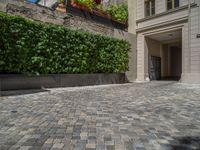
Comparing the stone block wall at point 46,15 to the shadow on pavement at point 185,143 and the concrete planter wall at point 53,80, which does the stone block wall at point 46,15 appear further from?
the shadow on pavement at point 185,143

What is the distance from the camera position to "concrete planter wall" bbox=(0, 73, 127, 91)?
6988mm

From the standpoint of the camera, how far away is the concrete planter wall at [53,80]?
699 centimetres

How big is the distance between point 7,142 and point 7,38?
5.32 m

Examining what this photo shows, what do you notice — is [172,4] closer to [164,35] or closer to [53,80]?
[164,35]

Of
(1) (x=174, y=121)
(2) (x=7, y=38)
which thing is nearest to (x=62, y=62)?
(2) (x=7, y=38)

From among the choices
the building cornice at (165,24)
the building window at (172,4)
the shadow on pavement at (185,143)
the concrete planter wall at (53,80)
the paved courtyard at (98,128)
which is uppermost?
the building window at (172,4)

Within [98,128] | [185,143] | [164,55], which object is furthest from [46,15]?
[164,55]

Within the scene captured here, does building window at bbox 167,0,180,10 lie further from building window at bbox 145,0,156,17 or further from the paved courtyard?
the paved courtyard

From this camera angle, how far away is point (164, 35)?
14.4m

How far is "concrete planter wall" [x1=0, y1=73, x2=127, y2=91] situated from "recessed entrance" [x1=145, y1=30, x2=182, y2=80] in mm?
Result: 5154

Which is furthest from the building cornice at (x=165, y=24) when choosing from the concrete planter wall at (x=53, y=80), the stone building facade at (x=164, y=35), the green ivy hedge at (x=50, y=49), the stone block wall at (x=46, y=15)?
the concrete planter wall at (x=53, y=80)

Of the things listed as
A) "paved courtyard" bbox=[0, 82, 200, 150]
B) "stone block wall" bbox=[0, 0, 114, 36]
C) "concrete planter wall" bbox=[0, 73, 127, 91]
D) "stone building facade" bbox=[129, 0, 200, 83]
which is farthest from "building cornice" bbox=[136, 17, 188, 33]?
"paved courtyard" bbox=[0, 82, 200, 150]

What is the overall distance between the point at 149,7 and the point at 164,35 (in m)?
2.40

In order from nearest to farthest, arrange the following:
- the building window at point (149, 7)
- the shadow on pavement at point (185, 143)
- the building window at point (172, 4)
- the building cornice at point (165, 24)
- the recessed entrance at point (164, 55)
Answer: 1. the shadow on pavement at point (185, 143)
2. the building cornice at point (165, 24)
3. the building window at point (172, 4)
4. the building window at point (149, 7)
5. the recessed entrance at point (164, 55)
